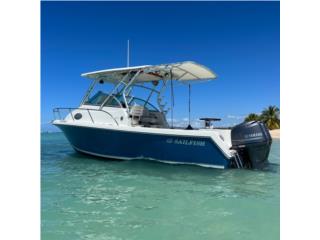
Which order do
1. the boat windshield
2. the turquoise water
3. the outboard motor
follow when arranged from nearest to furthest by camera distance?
the turquoise water → the outboard motor → the boat windshield

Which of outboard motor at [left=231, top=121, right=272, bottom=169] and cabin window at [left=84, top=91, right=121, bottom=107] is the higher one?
cabin window at [left=84, top=91, right=121, bottom=107]

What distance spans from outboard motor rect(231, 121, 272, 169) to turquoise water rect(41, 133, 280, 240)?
36 centimetres

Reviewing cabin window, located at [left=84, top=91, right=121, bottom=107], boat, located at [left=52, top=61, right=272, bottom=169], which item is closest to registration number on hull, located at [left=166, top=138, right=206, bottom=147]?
boat, located at [left=52, top=61, right=272, bottom=169]

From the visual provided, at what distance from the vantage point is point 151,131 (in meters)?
7.99

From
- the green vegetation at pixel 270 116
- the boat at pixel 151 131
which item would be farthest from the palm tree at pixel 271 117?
the boat at pixel 151 131

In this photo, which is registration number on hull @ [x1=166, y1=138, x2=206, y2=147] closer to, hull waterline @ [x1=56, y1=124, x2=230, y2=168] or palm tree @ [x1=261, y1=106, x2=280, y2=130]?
hull waterline @ [x1=56, y1=124, x2=230, y2=168]

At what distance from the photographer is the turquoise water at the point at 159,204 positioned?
339cm

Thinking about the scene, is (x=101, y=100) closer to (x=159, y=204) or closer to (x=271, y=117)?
(x=159, y=204)

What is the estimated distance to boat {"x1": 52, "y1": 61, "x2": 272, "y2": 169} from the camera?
24.7 ft

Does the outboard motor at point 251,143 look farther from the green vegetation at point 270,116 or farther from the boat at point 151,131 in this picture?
the green vegetation at point 270,116

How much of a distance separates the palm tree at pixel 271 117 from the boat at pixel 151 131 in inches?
1418

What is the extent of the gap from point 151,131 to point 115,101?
1993 mm

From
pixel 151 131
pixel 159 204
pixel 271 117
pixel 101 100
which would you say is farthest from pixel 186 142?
pixel 271 117

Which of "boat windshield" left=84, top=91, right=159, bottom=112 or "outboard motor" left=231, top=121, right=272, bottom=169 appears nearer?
"outboard motor" left=231, top=121, right=272, bottom=169
